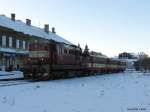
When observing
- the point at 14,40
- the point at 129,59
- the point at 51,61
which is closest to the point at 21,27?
the point at 14,40

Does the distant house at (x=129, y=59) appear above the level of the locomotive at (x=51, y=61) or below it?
above

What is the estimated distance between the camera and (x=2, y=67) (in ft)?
171

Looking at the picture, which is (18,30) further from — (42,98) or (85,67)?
(42,98)

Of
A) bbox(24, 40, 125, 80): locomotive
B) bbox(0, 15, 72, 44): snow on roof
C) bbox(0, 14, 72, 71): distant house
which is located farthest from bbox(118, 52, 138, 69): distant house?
bbox(24, 40, 125, 80): locomotive

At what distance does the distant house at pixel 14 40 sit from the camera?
5547 centimetres

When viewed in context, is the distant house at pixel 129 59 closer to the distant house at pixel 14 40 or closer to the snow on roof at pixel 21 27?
the snow on roof at pixel 21 27

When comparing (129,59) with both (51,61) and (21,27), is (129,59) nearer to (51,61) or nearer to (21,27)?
(21,27)

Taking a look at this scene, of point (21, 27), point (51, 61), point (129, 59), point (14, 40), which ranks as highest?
point (21, 27)

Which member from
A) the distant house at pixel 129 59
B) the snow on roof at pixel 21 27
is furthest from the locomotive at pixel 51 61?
the distant house at pixel 129 59

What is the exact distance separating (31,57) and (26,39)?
112 feet

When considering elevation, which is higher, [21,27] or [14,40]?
[21,27]

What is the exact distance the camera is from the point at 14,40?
197 ft

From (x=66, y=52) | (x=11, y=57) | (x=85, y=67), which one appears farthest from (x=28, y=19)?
(x=66, y=52)

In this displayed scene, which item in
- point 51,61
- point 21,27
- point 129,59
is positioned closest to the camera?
point 51,61
